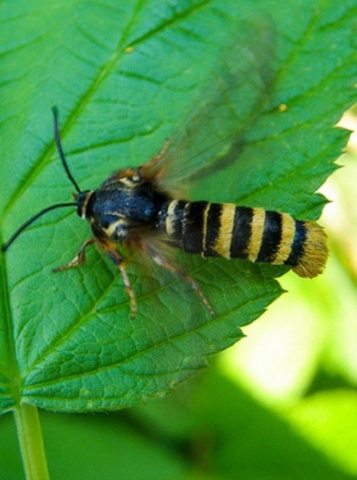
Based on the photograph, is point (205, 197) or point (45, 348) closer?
point (45, 348)

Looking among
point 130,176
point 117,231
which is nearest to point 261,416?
point 117,231

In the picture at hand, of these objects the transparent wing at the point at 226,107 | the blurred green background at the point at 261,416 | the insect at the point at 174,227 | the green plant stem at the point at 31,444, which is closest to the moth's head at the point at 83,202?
the insect at the point at 174,227

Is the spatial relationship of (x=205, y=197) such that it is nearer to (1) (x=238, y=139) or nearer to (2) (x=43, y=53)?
(1) (x=238, y=139)

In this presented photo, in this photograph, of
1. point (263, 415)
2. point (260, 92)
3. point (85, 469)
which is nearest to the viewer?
point (260, 92)

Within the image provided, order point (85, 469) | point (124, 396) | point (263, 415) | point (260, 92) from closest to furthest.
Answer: point (124, 396) < point (260, 92) < point (85, 469) < point (263, 415)

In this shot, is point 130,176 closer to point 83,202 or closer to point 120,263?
point 83,202

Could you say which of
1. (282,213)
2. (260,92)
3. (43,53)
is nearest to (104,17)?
(43,53)
